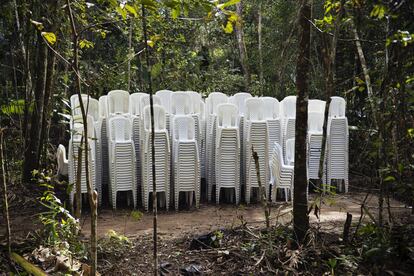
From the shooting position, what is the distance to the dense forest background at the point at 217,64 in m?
3.55

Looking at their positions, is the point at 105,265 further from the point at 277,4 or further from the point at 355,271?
the point at 277,4

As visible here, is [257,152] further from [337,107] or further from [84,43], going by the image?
[84,43]

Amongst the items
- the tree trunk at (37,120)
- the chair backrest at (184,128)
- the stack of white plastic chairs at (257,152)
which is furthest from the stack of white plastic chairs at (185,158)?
the tree trunk at (37,120)

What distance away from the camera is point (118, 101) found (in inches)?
298

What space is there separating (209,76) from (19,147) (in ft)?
21.2

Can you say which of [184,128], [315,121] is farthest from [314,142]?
[184,128]

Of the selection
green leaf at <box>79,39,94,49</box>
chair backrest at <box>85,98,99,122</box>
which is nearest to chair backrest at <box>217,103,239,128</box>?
chair backrest at <box>85,98,99,122</box>

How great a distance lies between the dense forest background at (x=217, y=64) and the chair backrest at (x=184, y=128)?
3.73 ft

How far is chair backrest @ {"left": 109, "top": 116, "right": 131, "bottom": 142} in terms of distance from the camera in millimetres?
6328

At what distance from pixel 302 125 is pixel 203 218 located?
241 centimetres

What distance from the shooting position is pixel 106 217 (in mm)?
5895

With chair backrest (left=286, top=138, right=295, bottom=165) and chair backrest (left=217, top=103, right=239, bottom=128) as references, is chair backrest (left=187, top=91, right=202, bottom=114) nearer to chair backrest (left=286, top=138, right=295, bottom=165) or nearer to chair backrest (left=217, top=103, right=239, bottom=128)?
chair backrest (left=217, top=103, right=239, bottom=128)

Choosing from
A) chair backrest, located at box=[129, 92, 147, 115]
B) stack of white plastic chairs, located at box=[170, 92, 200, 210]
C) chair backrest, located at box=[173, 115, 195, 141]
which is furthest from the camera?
chair backrest, located at box=[129, 92, 147, 115]

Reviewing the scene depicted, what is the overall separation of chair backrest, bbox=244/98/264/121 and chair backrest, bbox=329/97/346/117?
1.22 meters
